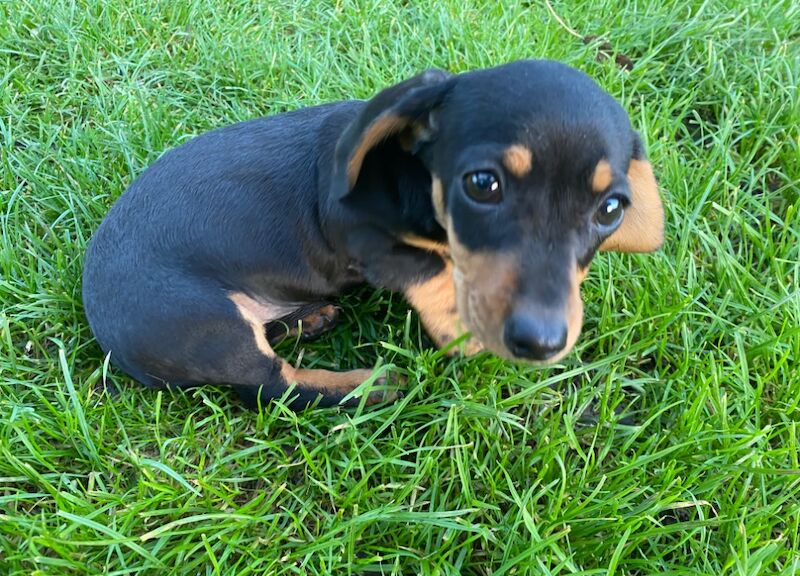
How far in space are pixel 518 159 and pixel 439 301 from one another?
96 cm

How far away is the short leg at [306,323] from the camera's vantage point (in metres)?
3.41

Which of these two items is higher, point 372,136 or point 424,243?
point 372,136

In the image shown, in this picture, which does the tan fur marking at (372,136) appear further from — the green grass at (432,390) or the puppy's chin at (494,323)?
the green grass at (432,390)

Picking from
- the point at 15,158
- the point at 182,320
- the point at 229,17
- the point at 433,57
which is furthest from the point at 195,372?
the point at 229,17

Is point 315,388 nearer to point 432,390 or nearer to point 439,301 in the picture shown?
point 432,390

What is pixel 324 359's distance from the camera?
345cm

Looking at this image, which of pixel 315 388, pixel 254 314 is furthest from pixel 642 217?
pixel 254 314

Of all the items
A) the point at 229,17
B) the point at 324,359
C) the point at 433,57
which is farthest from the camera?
Answer: the point at 229,17

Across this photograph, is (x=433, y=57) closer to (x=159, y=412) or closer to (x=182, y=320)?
(x=182, y=320)

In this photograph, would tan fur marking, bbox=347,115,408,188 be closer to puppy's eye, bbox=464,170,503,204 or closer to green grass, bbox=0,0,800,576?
puppy's eye, bbox=464,170,503,204

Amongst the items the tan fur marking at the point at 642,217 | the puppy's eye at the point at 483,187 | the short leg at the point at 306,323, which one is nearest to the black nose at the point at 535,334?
the puppy's eye at the point at 483,187

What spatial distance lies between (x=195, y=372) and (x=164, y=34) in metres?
3.05

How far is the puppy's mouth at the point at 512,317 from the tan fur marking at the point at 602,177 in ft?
1.04

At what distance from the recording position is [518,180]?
2246 millimetres
